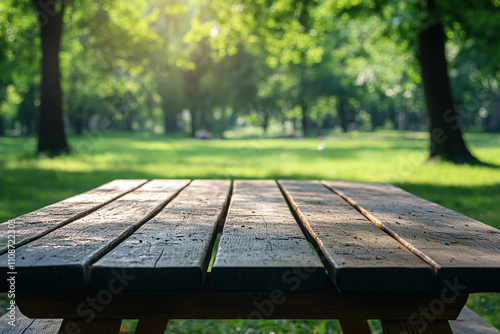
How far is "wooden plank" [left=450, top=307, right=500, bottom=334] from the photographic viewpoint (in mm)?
1875

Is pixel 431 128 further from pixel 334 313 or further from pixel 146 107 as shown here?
pixel 146 107

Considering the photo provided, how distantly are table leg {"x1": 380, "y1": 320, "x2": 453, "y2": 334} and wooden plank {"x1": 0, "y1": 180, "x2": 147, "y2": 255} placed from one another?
114cm

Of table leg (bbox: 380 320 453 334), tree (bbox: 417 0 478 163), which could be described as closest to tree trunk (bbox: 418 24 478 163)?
tree (bbox: 417 0 478 163)

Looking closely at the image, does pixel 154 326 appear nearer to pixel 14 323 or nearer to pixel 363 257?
pixel 14 323

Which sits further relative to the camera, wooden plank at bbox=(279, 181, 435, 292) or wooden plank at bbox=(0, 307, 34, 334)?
wooden plank at bbox=(0, 307, 34, 334)

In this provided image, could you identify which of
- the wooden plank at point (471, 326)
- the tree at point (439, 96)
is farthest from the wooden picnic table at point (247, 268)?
the tree at point (439, 96)

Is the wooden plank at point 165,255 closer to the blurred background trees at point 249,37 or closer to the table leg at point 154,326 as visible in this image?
the table leg at point 154,326

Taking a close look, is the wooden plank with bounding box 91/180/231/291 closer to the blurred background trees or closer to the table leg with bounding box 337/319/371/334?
the table leg with bounding box 337/319/371/334

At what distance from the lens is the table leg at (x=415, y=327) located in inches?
49.5

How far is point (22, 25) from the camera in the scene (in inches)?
610

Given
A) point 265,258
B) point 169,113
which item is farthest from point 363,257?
A: point 169,113

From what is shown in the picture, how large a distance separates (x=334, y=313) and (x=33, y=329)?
1.38 m

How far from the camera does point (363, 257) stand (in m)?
1.13

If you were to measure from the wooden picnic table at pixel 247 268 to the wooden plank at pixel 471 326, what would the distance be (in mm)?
594
